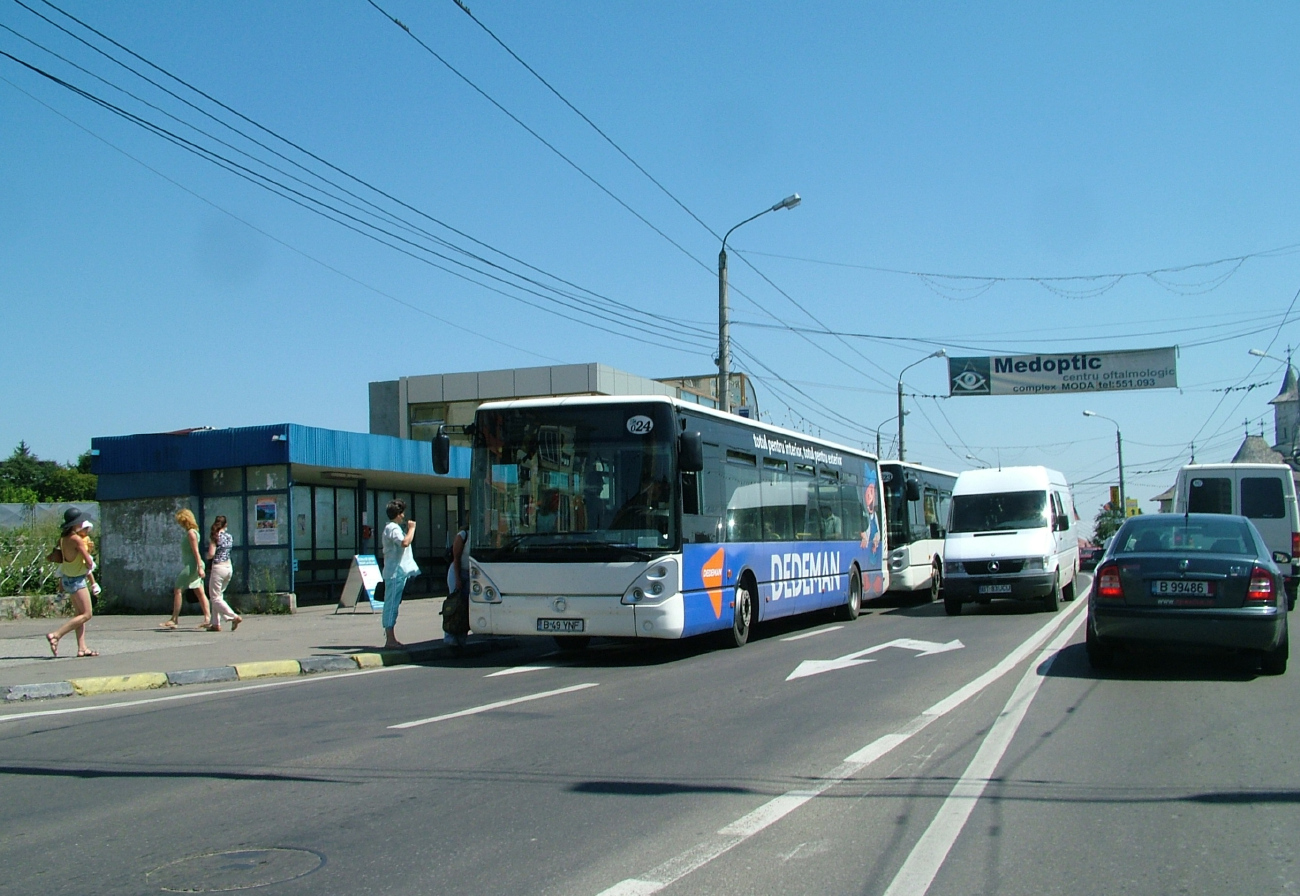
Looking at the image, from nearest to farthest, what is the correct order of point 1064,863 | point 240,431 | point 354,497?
1. point 1064,863
2. point 240,431
3. point 354,497

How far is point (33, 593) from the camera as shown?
2333 cm

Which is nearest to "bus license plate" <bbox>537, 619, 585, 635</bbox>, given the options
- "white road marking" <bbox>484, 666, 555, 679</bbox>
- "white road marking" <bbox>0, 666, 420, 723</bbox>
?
"white road marking" <bbox>484, 666, 555, 679</bbox>

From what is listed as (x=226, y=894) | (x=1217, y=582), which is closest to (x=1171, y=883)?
(x=226, y=894)

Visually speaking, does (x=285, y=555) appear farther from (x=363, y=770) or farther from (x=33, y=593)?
(x=363, y=770)

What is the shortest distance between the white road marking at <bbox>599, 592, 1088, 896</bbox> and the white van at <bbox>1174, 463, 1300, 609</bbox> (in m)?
17.0

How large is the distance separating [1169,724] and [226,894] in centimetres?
675

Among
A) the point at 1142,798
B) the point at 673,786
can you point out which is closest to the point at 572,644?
the point at 673,786

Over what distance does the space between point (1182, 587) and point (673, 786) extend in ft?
20.2

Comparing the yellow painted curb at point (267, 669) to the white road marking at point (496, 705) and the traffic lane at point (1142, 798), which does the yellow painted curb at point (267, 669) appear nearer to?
the white road marking at point (496, 705)

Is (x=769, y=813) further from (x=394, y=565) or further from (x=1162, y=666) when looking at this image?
(x=394, y=565)

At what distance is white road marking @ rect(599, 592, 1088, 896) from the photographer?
Result: 4.62 m

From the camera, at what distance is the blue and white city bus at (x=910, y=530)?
81.9 ft

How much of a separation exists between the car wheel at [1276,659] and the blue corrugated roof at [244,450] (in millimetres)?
16828

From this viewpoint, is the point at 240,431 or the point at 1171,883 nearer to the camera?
the point at 1171,883
